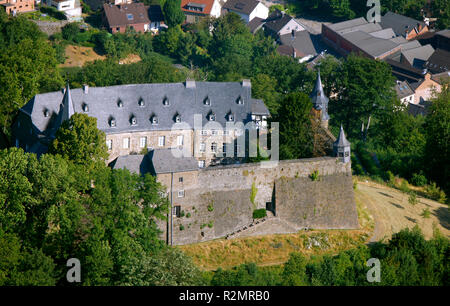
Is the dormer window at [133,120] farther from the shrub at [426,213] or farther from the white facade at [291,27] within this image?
the white facade at [291,27]

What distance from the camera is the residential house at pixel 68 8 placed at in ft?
454

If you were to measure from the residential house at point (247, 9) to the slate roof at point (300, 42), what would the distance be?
39.1 feet

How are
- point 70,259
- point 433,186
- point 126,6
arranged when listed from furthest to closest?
point 126,6 < point 433,186 < point 70,259

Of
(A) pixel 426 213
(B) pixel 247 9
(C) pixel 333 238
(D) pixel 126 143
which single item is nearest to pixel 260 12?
(B) pixel 247 9

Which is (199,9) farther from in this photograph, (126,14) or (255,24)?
(126,14)

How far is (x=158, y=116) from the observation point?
75.8 meters

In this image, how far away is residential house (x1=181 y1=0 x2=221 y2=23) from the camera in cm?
15162

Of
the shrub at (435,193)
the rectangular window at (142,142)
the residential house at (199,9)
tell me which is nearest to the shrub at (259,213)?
the rectangular window at (142,142)

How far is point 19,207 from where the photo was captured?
6175 centimetres

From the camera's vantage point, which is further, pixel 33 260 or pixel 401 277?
pixel 401 277

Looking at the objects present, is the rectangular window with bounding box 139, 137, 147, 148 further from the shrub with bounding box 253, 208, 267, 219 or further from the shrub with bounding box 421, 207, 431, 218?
the shrub with bounding box 421, 207, 431, 218
